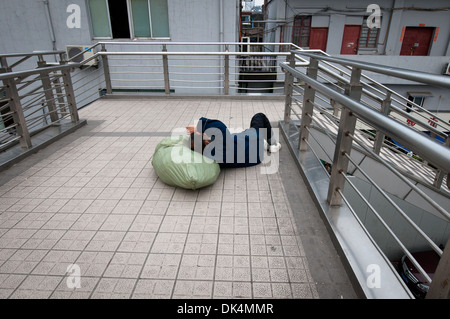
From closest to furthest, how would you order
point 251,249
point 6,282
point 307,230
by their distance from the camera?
point 6,282 → point 251,249 → point 307,230

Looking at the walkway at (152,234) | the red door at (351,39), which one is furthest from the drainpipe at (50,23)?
the red door at (351,39)

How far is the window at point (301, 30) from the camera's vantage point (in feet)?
44.2

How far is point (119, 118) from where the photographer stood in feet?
16.8

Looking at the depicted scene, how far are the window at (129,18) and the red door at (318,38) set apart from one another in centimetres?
802

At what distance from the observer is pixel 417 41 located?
13.6 metres

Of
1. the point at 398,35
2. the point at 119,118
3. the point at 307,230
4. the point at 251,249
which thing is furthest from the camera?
the point at 398,35

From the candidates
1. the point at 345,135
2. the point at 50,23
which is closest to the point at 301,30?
the point at 50,23

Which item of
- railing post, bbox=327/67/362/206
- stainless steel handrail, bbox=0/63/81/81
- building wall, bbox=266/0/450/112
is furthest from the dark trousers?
building wall, bbox=266/0/450/112

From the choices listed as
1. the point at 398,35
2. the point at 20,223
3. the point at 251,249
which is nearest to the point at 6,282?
the point at 20,223

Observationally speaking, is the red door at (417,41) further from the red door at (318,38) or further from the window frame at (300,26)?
the window frame at (300,26)

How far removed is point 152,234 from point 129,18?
8.25 m

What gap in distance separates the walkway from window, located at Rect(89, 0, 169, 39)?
6320 mm

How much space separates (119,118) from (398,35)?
1413 cm
